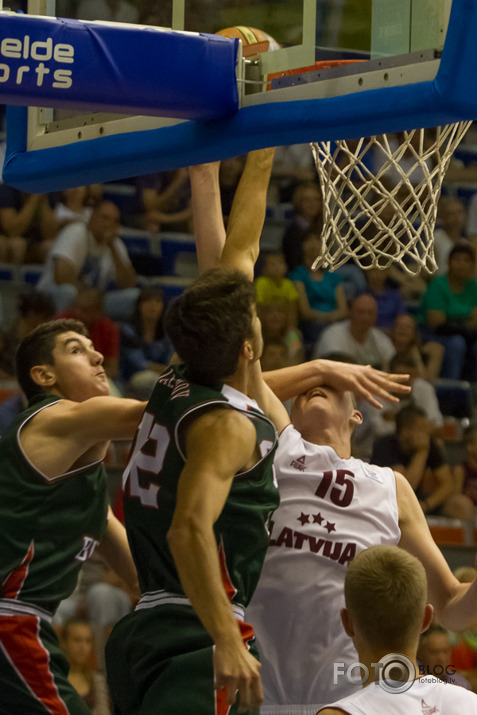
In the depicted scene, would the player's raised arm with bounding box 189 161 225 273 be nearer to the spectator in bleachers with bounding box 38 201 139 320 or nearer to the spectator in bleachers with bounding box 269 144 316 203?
the spectator in bleachers with bounding box 38 201 139 320

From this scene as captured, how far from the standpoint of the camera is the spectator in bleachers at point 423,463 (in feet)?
23.2

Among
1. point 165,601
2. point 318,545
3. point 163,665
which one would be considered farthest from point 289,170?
point 163,665

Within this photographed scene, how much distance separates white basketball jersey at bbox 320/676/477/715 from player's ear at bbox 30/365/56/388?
5.88 feet

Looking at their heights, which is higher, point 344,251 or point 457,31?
point 457,31

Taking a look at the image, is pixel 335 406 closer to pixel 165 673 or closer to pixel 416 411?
pixel 165 673

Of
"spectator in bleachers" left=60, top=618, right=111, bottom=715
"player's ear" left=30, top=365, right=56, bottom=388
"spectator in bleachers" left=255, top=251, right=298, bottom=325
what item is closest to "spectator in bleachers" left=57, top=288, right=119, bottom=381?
Result: "spectator in bleachers" left=255, top=251, right=298, bottom=325

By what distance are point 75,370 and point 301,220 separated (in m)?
4.26

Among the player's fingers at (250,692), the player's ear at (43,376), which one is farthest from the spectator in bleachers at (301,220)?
the player's fingers at (250,692)

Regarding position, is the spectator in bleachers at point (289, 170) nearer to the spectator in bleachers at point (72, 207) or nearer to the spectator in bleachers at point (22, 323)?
the spectator in bleachers at point (72, 207)

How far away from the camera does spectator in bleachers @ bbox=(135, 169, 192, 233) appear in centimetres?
787

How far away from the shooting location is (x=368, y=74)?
309 centimetres

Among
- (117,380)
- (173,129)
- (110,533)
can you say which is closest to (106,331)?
(117,380)

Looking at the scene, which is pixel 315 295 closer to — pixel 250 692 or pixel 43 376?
pixel 43 376

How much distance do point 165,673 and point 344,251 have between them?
1.75m
